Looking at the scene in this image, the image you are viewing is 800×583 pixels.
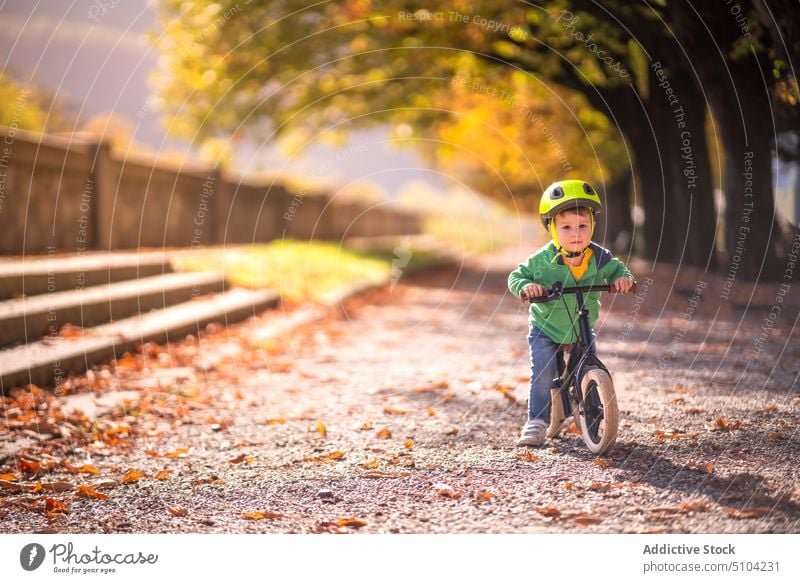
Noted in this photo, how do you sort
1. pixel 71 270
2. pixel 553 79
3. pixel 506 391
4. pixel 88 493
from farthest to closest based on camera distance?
1. pixel 553 79
2. pixel 71 270
3. pixel 506 391
4. pixel 88 493

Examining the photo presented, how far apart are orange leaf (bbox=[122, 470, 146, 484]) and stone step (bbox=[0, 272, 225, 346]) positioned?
2465 mm

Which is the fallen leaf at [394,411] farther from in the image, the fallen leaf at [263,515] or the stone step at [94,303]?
the stone step at [94,303]

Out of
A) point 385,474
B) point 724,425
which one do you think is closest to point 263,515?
point 385,474

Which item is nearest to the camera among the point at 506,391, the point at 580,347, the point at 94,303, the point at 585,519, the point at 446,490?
the point at 585,519

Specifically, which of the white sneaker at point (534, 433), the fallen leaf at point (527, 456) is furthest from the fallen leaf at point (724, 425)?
the fallen leaf at point (527, 456)

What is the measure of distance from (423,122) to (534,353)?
48.3 ft

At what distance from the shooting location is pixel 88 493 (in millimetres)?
3980

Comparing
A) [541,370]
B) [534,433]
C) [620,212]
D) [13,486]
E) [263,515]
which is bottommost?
[13,486]

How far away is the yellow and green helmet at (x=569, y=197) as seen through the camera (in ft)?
12.9

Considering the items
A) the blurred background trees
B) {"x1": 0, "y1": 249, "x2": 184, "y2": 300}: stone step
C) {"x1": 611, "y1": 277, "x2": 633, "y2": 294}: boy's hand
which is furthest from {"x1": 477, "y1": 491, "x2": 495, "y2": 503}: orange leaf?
{"x1": 0, "y1": 249, "x2": 184, "y2": 300}: stone step

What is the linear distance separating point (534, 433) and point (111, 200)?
30.2 ft

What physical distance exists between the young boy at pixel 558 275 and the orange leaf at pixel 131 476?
6.62 ft

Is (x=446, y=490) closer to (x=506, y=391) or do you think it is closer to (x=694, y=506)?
(x=694, y=506)
